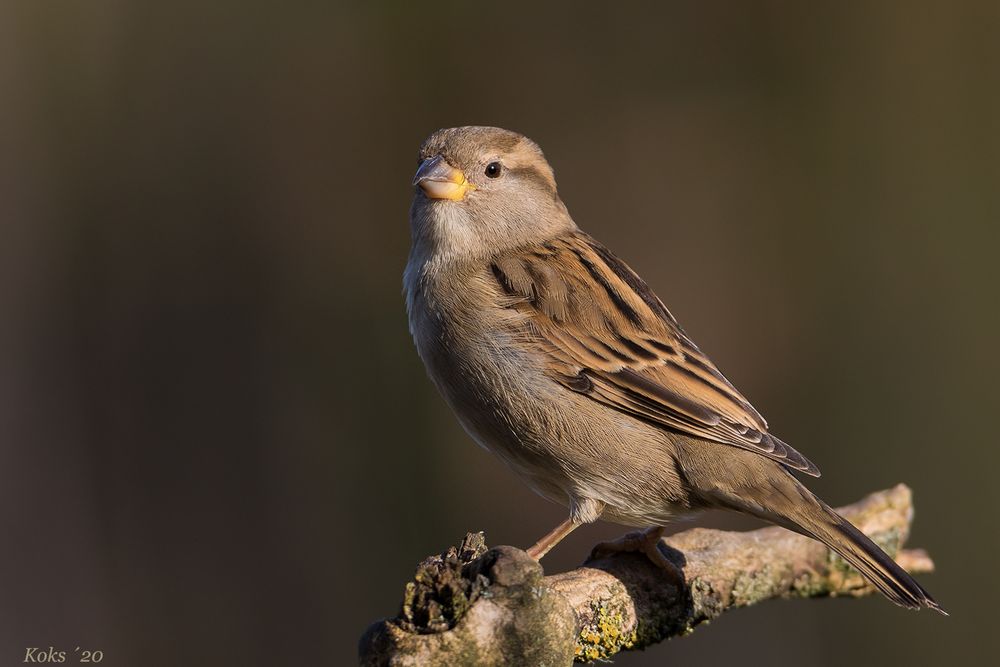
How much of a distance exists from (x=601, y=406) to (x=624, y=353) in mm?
239

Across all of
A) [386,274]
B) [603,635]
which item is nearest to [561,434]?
[603,635]

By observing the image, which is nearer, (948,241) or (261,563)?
(261,563)

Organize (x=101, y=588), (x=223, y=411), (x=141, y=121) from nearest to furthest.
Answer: (x=101, y=588), (x=223, y=411), (x=141, y=121)

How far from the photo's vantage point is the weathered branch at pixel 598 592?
9.80 ft

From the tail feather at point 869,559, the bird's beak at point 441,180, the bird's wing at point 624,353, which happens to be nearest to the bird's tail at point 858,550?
the tail feather at point 869,559

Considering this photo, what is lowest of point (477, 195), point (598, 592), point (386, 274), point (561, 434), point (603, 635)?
point (603, 635)

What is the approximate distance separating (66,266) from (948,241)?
239 inches

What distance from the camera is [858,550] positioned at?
376cm

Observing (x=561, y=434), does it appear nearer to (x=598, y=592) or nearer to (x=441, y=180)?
(x=598, y=592)

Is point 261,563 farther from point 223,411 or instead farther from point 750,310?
point 750,310

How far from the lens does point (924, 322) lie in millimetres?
8008

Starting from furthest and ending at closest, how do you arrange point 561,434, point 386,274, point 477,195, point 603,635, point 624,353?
point 386,274 → point 477,195 → point 624,353 → point 561,434 → point 603,635

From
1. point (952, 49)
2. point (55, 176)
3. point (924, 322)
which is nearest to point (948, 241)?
point (924, 322)

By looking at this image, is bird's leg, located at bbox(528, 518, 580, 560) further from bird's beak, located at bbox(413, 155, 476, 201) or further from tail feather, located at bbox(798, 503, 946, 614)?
bird's beak, located at bbox(413, 155, 476, 201)
